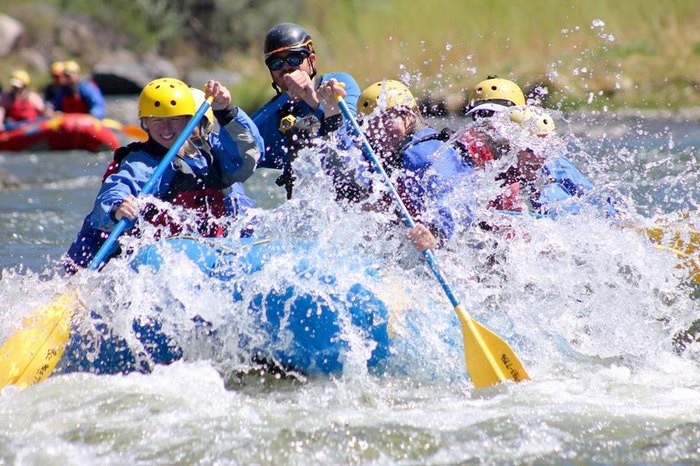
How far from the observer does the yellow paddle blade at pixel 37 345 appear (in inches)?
198

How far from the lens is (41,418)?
15.1 feet

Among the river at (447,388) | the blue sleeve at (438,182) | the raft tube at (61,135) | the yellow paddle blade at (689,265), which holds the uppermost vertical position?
the raft tube at (61,135)

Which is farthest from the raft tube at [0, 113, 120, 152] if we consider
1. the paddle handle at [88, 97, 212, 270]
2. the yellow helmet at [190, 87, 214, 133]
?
the paddle handle at [88, 97, 212, 270]

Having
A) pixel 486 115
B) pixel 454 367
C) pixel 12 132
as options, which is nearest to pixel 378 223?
pixel 454 367

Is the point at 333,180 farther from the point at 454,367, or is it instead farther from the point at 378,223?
the point at 454,367

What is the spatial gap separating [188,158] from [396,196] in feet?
4.33

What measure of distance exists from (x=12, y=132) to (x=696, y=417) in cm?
1341

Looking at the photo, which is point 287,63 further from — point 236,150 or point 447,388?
point 447,388

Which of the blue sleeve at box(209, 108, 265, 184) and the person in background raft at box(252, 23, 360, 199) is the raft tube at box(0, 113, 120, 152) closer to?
the person in background raft at box(252, 23, 360, 199)

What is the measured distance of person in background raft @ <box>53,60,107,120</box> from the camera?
16406 mm

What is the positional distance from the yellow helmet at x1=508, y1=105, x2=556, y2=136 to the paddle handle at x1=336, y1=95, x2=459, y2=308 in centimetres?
127

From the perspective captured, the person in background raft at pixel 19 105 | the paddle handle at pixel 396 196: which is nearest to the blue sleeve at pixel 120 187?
the paddle handle at pixel 396 196

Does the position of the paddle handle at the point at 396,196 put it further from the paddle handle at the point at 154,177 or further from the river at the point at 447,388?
the paddle handle at the point at 154,177

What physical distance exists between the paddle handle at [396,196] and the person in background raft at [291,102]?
31 centimetres
